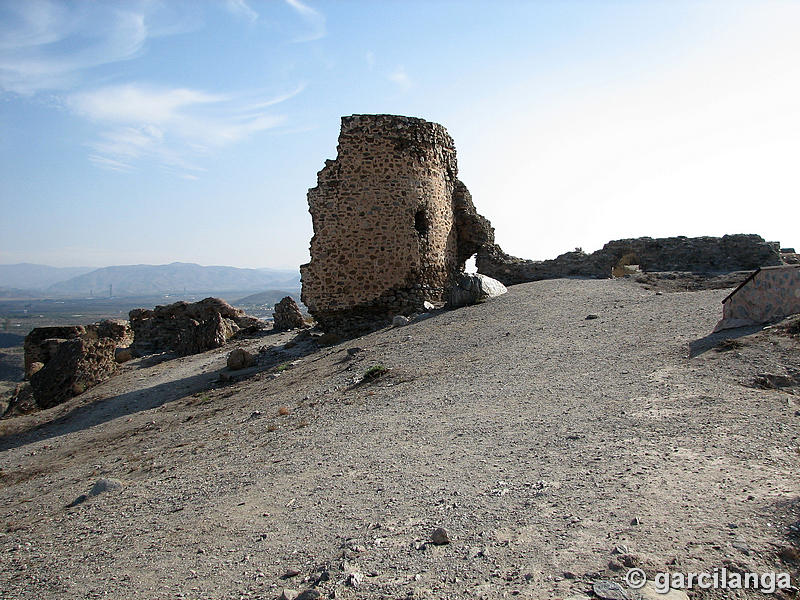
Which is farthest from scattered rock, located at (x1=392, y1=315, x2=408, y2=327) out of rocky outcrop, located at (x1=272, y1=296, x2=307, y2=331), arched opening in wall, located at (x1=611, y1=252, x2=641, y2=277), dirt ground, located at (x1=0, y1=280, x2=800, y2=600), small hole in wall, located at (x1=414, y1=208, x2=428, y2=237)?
rocky outcrop, located at (x1=272, y1=296, x2=307, y2=331)

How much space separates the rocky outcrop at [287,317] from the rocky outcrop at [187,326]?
959 millimetres

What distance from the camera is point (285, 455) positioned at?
20.8 ft

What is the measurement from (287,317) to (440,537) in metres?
17.3

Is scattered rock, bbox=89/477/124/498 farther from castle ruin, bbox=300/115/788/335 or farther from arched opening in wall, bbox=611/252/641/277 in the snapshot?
arched opening in wall, bbox=611/252/641/277

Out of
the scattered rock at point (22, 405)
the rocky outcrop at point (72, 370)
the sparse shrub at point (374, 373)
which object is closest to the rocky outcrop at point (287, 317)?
the rocky outcrop at point (72, 370)

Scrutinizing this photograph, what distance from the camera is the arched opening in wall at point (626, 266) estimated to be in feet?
50.2

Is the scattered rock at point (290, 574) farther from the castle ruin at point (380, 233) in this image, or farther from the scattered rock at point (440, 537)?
the castle ruin at point (380, 233)

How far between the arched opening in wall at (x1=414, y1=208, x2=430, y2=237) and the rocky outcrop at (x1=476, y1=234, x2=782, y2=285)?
8.97 ft

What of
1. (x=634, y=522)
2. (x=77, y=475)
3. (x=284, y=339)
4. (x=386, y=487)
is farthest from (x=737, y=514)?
(x=284, y=339)

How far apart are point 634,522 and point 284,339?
14806mm

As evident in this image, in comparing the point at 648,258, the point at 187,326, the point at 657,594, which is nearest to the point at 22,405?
the point at 187,326

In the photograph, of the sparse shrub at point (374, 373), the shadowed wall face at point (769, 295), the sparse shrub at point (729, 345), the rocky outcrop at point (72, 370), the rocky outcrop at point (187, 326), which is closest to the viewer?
the sparse shrub at point (729, 345)

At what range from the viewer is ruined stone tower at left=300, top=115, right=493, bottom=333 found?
46.5ft

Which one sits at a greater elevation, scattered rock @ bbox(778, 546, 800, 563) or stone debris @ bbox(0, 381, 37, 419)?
scattered rock @ bbox(778, 546, 800, 563)
